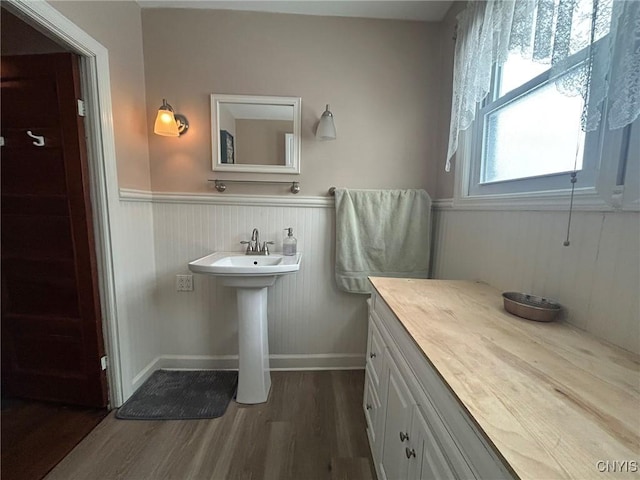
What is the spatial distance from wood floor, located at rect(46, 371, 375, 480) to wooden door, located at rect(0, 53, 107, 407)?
330 mm

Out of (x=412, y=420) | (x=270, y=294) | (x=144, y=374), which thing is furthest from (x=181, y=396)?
(x=412, y=420)

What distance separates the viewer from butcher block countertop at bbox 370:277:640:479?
37 centimetres

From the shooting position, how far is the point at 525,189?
107 centimetres

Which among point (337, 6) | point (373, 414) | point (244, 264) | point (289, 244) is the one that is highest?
point (337, 6)

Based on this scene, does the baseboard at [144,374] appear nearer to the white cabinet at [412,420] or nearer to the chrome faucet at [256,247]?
the chrome faucet at [256,247]

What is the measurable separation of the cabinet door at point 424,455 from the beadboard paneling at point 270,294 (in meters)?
1.17

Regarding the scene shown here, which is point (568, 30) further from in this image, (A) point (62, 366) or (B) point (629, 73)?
(A) point (62, 366)

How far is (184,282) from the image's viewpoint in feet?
5.91

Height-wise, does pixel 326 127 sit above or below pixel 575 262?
above

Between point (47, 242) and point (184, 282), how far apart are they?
2.33 feet

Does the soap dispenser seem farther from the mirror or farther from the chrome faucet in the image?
the mirror

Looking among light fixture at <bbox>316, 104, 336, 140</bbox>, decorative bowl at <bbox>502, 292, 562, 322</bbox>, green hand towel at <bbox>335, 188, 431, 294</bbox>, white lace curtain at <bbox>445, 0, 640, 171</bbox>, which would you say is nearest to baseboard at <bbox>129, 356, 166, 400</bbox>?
green hand towel at <bbox>335, 188, 431, 294</bbox>

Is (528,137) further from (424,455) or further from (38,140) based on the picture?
(38,140)

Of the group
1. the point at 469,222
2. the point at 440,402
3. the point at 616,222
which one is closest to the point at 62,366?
the point at 440,402
